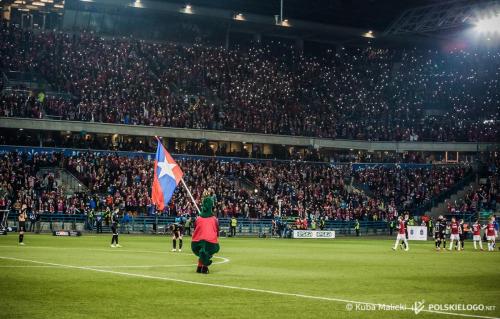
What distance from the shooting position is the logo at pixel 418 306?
13705 mm

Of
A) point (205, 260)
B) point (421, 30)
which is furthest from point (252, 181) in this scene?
point (205, 260)

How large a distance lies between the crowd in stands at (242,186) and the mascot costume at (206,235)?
32.0 metres

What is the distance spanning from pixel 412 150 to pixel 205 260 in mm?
61209

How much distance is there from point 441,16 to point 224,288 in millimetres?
68884

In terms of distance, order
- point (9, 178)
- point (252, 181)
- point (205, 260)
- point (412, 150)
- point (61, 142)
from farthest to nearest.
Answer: point (412, 150) < point (252, 181) < point (61, 142) < point (9, 178) < point (205, 260)

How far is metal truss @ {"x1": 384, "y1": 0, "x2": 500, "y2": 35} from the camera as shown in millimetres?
71000

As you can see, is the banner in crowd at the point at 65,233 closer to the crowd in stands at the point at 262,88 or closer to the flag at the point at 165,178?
the crowd in stands at the point at 262,88

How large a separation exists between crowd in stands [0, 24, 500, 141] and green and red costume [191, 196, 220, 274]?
4362cm

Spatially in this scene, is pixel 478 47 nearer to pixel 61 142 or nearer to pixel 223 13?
pixel 223 13

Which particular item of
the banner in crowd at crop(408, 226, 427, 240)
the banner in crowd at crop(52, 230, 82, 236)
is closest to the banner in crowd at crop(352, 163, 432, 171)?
the banner in crowd at crop(408, 226, 427, 240)

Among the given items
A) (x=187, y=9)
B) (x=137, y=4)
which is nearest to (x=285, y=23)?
(x=187, y=9)

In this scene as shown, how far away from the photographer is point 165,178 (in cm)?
2762

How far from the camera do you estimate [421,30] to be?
80.2m

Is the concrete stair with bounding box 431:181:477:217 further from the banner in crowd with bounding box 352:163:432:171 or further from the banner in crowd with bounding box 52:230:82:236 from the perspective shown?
the banner in crowd with bounding box 52:230:82:236
